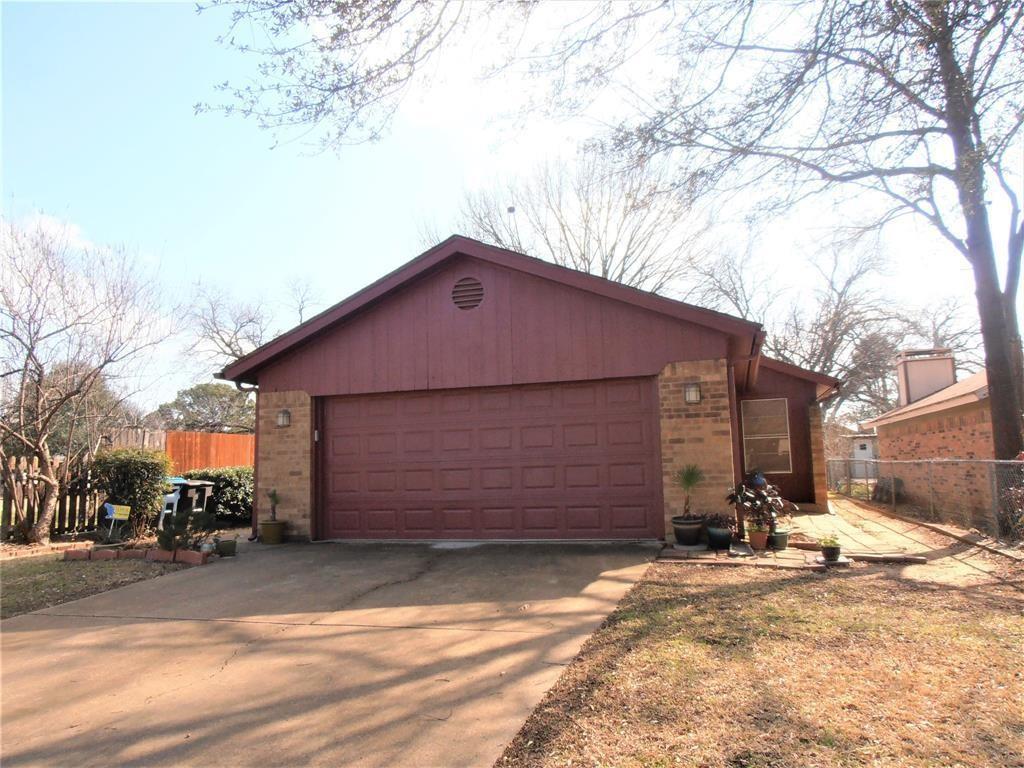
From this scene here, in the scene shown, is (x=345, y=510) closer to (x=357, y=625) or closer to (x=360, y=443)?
(x=360, y=443)

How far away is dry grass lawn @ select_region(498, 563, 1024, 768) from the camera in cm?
270

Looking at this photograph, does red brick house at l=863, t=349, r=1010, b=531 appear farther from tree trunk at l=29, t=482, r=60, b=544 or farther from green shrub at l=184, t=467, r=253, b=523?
tree trunk at l=29, t=482, r=60, b=544

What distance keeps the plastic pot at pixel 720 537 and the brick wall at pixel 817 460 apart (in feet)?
23.0

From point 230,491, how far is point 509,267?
24.9ft

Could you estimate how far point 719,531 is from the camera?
7.42 m

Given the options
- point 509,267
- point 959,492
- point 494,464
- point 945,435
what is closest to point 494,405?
point 494,464

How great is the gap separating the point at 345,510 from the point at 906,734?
26.1ft

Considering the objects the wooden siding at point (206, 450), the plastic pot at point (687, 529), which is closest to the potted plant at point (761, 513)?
the plastic pot at point (687, 529)

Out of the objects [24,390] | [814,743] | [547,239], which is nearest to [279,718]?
[814,743]

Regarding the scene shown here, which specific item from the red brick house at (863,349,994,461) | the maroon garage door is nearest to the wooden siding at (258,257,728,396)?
the maroon garage door

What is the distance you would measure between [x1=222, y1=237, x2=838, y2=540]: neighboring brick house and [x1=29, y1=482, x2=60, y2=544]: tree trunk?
299 centimetres

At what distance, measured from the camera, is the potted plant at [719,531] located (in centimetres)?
743

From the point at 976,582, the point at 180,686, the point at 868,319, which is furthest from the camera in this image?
the point at 868,319

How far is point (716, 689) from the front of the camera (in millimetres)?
3336
